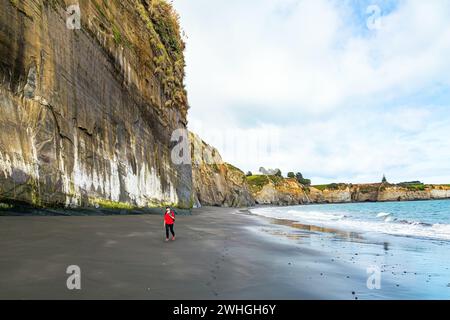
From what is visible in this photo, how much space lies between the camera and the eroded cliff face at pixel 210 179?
3201 inches

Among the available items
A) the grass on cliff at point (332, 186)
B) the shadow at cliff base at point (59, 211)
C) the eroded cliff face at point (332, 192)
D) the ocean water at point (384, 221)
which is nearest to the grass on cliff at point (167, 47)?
the shadow at cliff base at point (59, 211)

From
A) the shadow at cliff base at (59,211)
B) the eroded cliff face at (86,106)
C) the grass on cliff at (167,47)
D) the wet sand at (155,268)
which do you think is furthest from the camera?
the grass on cliff at (167,47)

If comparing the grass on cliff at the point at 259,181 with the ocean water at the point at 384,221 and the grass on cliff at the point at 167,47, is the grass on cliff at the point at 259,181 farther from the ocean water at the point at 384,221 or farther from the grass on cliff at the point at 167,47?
the grass on cliff at the point at 167,47

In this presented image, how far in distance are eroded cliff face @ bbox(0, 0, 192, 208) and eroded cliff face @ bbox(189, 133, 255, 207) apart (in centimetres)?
4263

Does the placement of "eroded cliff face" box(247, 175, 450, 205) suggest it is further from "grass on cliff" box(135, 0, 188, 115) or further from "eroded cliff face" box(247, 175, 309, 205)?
"grass on cliff" box(135, 0, 188, 115)

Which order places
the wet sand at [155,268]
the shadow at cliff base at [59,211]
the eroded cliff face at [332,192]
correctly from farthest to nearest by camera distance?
the eroded cliff face at [332,192] < the shadow at cliff base at [59,211] < the wet sand at [155,268]

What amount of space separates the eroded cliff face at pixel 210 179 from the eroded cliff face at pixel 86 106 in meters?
42.6

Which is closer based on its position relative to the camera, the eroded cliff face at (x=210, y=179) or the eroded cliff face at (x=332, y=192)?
the eroded cliff face at (x=210, y=179)

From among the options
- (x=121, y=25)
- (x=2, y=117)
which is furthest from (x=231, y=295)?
(x=121, y=25)

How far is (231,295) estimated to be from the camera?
688 cm

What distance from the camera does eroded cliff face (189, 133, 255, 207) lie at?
81312 mm

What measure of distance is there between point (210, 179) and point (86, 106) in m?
66.6

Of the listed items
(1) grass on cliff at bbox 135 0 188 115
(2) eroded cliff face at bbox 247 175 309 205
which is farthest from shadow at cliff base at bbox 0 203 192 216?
(2) eroded cliff face at bbox 247 175 309 205
